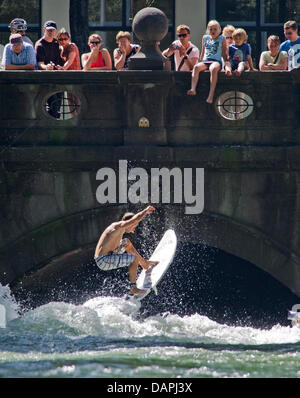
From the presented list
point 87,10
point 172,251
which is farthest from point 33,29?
point 172,251

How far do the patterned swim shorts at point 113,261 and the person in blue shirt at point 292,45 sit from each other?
3.75 metres

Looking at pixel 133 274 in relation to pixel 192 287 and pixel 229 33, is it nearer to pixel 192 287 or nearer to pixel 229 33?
pixel 192 287

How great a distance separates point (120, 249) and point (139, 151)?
4.85ft

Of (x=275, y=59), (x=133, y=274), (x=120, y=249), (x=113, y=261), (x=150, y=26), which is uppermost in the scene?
(x=150, y=26)

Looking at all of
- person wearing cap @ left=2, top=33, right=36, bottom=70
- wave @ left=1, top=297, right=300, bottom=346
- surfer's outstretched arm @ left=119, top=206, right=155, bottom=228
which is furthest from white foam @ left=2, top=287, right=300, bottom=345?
person wearing cap @ left=2, top=33, right=36, bottom=70

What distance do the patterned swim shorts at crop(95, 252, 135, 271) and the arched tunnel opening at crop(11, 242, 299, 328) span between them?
0.65 m

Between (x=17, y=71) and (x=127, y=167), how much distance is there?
2156 mm

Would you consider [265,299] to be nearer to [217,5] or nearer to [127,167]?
[127,167]

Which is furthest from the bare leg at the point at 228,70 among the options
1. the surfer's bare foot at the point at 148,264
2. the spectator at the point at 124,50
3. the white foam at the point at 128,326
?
the white foam at the point at 128,326

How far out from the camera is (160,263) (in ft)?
66.9

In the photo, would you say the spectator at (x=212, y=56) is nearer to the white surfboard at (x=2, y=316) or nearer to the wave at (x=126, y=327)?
the wave at (x=126, y=327)

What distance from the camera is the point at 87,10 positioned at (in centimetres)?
2412

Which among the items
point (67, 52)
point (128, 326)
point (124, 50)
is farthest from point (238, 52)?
point (128, 326)

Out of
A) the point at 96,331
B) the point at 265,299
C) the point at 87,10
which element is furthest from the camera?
the point at 87,10
